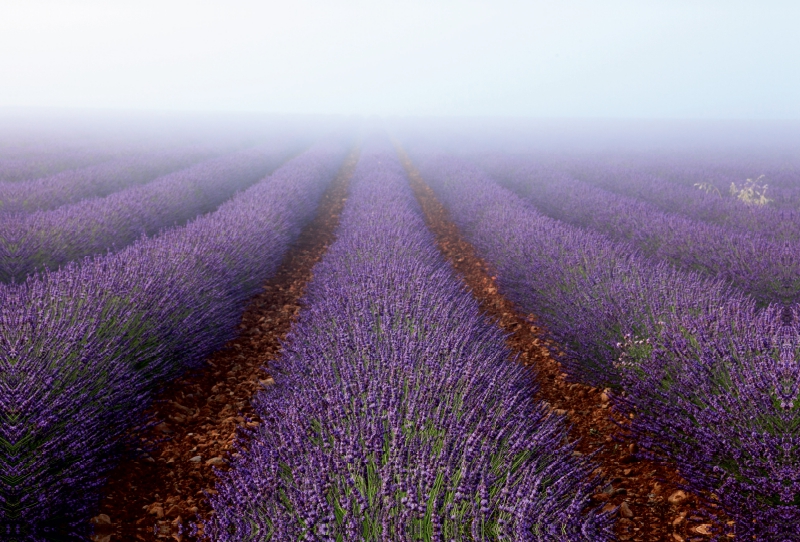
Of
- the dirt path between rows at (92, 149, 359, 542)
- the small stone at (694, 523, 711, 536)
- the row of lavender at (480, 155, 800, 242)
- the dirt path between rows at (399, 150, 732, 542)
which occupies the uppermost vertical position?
the row of lavender at (480, 155, 800, 242)

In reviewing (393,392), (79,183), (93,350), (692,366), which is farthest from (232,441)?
(79,183)

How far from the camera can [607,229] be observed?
5.91m

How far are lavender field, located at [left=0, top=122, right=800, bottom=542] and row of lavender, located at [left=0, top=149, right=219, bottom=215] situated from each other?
1.40 metres

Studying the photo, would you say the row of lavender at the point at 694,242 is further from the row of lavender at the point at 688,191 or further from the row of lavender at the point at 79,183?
the row of lavender at the point at 79,183

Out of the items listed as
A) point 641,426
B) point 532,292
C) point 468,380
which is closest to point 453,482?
point 468,380

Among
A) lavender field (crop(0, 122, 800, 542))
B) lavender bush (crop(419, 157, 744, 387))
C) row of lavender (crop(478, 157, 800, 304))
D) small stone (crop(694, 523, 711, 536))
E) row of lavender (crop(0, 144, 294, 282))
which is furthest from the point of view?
row of lavender (crop(0, 144, 294, 282))

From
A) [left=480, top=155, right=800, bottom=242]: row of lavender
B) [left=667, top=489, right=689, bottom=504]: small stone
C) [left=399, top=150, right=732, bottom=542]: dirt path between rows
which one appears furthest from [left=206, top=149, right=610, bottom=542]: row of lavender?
[left=480, top=155, right=800, bottom=242]: row of lavender

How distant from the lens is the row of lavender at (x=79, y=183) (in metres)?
5.89

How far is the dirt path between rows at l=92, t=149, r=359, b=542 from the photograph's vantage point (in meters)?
1.91

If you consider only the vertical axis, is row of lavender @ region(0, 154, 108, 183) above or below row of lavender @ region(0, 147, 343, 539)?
above

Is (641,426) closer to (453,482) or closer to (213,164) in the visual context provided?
(453,482)

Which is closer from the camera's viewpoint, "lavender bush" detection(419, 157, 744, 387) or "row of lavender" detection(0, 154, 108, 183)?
"lavender bush" detection(419, 157, 744, 387)

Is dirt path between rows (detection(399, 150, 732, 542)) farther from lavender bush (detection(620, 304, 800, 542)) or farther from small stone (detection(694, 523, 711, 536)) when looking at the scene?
lavender bush (detection(620, 304, 800, 542))

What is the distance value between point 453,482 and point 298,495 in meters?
0.45
